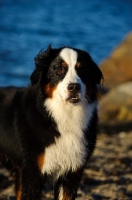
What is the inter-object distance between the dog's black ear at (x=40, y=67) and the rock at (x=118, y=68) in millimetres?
10777

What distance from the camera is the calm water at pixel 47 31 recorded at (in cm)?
2264

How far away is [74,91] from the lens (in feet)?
18.1

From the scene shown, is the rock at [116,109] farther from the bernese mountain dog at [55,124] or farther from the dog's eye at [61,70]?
the dog's eye at [61,70]

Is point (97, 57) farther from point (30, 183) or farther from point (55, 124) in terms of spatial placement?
point (30, 183)

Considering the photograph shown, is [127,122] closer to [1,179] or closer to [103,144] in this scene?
[103,144]

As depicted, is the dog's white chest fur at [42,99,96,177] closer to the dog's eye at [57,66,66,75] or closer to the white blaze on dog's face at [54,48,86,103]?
the white blaze on dog's face at [54,48,86,103]

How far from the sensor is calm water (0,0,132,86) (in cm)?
2264

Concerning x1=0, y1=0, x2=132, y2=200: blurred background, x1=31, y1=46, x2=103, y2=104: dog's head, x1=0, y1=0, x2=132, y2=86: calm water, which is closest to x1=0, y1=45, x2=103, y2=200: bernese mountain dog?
x1=31, y1=46, x2=103, y2=104: dog's head

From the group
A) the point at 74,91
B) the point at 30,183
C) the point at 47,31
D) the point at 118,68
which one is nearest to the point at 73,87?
the point at 74,91

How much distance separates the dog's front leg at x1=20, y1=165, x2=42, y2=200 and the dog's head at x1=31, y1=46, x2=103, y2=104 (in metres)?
0.79

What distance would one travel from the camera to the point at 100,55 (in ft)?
81.1

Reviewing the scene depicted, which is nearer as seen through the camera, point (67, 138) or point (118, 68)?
point (67, 138)

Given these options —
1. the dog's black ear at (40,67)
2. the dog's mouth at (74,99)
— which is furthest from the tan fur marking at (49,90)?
the dog's mouth at (74,99)

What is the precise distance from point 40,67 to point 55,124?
616mm
